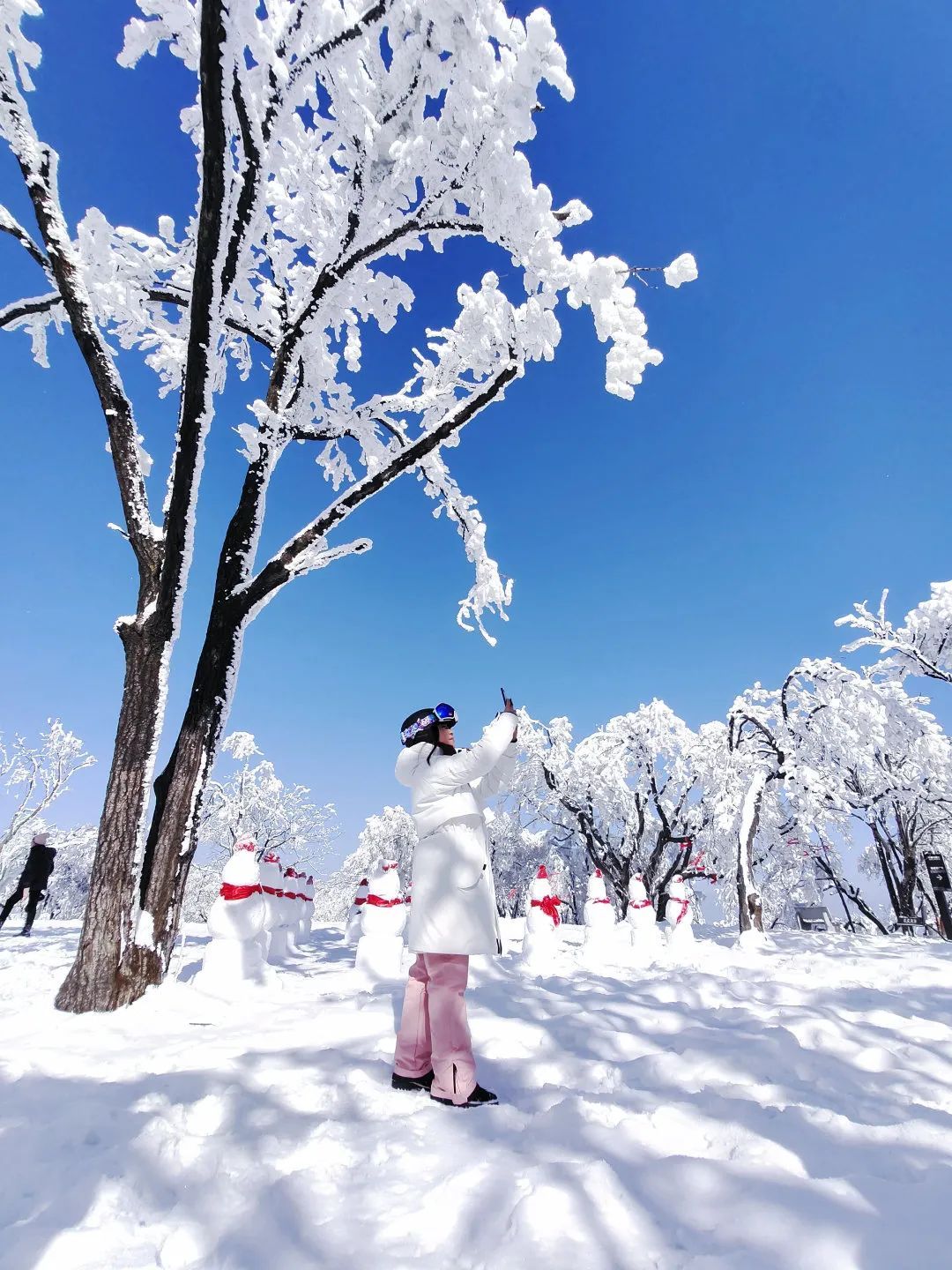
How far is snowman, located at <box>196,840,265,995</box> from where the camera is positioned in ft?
15.1

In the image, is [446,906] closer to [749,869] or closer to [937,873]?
[749,869]

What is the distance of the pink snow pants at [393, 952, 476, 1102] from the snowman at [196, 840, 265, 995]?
240 centimetres

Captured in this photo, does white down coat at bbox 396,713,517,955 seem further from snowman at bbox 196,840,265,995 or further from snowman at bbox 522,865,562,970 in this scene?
snowman at bbox 522,865,562,970

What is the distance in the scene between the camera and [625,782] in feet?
73.8

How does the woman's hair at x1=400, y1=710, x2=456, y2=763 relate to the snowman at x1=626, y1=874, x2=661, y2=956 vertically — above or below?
above

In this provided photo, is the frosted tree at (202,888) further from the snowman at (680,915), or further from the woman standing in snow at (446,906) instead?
the woman standing in snow at (446,906)

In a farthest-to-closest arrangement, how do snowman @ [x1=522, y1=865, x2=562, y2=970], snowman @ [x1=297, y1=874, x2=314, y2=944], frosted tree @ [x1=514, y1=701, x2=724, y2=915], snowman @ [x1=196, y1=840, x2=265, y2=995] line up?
frosted tree @ [x1=514, y1=701, x2=724, y2=915] < snowman @ [x1=297, y1=874, x2=314, y2=944] < snowman @ [x1=522, y1=865, x2=562, y2=970] < snowman @ [x1=196, y1=840, x2=265, y2=995]

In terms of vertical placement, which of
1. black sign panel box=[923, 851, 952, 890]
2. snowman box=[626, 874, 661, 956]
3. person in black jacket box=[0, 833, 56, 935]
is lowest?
snowman box=[626, 874, 661, 956]

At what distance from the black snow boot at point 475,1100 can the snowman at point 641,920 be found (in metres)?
8.29

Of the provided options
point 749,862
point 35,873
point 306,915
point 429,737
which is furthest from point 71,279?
point 749,862

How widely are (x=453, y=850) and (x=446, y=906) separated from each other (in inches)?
9.6

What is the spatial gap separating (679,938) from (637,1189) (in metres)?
8.79

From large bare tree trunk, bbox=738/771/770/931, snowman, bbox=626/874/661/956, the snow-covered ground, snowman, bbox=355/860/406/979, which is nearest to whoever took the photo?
the snow-covered ground

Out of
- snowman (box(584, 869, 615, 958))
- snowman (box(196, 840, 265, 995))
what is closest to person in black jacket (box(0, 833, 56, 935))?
snowman (box(196, 840, 265, 995))
